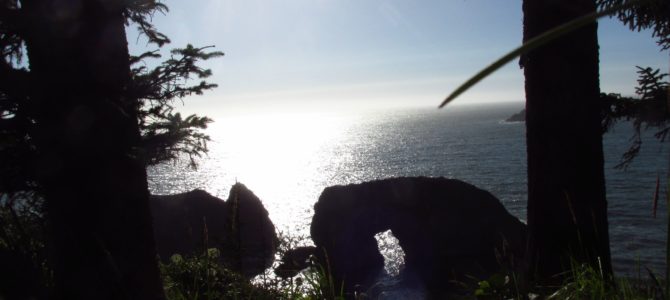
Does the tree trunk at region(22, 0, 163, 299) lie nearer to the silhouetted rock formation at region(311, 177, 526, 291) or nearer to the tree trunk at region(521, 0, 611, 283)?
the tree trunk at region(521, 0, 611, 283)

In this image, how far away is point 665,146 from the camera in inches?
3167

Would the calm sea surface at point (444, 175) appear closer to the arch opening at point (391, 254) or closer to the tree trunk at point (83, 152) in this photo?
the arch opening at point (391, 254)

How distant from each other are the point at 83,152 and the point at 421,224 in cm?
2775

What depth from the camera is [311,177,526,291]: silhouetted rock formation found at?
29047 millimetres

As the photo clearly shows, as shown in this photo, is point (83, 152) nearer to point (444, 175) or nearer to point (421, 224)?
point (421, 224)

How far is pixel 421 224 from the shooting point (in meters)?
30.8

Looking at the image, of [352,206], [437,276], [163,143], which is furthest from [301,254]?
[163,143]

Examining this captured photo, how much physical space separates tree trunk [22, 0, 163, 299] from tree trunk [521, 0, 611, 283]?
4.39 meters

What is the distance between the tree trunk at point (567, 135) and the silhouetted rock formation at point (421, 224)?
2398 cm

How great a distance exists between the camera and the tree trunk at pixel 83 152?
4770mm

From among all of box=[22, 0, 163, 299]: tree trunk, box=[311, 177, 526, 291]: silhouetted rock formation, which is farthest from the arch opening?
box=[22, 0, 163, 299]: tree trunk

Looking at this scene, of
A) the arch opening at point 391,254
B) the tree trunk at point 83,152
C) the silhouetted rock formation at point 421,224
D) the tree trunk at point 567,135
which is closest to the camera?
the tree trunk at point 83,152

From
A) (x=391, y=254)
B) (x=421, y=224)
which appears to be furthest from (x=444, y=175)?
(x=421, y=224)

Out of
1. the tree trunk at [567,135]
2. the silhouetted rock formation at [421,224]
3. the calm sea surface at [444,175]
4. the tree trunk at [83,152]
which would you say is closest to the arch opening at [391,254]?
the silhouetted rock formation at [421,224]
